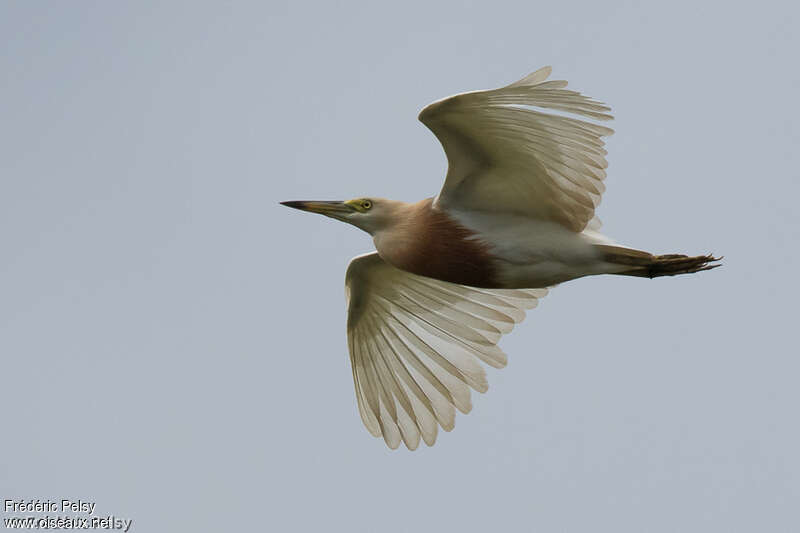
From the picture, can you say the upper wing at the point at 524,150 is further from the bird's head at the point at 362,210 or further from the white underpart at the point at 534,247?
the bird's head at the point at 362,210

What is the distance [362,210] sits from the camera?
10.8m

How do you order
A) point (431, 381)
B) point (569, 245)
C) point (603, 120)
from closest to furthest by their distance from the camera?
point (603, 120)
point (569, 245)
point (431, 381)

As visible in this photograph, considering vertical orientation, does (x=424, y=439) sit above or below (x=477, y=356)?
below

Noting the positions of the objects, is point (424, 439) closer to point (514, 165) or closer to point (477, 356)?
point (477, 356)

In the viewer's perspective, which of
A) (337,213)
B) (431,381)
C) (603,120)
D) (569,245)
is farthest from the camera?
(431,381)

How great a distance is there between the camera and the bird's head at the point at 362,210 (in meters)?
10.6

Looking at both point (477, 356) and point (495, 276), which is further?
point (477, 356)

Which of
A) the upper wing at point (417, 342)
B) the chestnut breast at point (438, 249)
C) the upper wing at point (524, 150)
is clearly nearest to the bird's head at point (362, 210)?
the chestnut breast at point (438, 249)

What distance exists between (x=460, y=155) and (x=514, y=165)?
1.44ft

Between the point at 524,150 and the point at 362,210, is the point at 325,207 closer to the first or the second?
the point at 362,210

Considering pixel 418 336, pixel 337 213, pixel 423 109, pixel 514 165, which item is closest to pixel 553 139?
pixel 514 165

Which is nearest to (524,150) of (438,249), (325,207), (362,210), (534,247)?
(534,247)

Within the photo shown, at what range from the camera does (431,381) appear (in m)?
11.7

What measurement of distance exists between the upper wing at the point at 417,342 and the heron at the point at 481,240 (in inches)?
0.5
